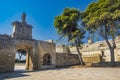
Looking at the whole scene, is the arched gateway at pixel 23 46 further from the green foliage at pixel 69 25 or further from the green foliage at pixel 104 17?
the green foliage at pixel 104 17

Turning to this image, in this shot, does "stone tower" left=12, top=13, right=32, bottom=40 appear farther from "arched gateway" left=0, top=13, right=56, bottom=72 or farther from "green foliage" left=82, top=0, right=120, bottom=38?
"green foliage" left=82, top=0, right=120, bottom=38

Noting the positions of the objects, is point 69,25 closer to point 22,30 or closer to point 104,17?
point 104,17

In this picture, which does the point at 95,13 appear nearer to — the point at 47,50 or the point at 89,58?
the point at 47,50

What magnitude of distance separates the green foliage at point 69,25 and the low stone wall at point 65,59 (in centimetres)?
341

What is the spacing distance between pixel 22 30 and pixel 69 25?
7.66 metres

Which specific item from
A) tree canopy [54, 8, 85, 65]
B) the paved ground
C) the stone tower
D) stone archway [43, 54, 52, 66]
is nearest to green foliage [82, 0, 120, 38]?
tree canopy [54, 8, 85, 65]

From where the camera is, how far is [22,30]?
20.7 m

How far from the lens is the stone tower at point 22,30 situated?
19.9 m

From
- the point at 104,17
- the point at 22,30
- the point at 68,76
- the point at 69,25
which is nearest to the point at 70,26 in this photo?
the point at 69,25

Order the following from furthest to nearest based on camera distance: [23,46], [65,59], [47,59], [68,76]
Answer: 1. [65,59]
2. [47,59]
3. [23,46]
4. [68,76]

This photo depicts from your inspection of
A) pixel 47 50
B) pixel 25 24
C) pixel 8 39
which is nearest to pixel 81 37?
pixel 47 50

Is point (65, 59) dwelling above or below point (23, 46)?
below

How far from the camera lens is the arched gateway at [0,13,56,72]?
17.6 metres

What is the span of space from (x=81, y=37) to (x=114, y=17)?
21.1ft
